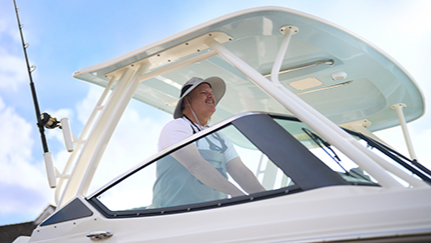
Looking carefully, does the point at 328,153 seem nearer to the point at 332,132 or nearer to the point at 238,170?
the point at 332,132

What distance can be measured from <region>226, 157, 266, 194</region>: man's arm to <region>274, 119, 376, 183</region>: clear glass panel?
257 millimetres

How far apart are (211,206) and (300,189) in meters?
0.39

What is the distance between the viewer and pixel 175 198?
1.68 m

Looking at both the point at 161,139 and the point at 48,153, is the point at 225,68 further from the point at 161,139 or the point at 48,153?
the point at 48,153

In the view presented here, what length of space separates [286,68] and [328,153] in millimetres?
1502

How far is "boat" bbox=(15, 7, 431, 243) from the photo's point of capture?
4.19ft

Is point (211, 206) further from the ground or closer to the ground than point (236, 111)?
closer to the ground

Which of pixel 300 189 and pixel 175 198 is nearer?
pixel 300 189

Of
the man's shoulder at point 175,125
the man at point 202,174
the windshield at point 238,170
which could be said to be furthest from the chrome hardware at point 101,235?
the man's shoulder at point 175,125

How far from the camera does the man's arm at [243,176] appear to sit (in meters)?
1.50

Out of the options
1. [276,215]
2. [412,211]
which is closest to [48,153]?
[276,215]

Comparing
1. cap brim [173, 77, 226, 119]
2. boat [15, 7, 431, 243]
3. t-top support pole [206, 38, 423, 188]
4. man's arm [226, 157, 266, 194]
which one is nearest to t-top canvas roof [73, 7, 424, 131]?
boat [15, 7, 431, 243]

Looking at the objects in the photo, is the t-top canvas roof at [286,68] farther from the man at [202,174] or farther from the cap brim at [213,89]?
the man at [202,174]

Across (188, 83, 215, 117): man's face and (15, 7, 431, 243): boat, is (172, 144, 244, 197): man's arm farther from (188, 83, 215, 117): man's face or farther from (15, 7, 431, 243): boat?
(188, 83, 215, 117): man's face
